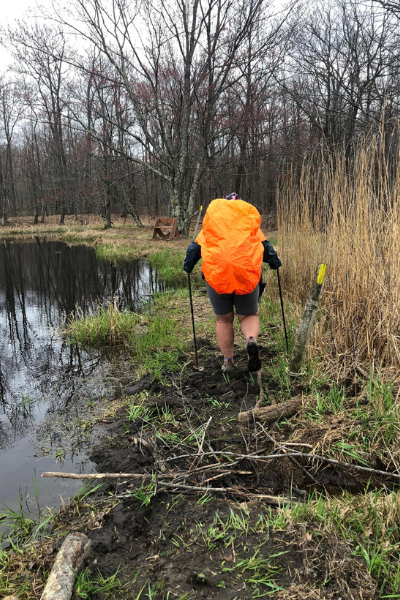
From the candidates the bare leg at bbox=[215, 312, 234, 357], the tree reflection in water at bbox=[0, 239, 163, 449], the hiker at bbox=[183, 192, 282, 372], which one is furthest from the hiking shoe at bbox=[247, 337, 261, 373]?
the tree reflection in water at bbox=[0, 239, 163, 449]

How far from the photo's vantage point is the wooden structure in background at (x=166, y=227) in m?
15.0

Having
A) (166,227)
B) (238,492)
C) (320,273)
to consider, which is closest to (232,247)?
(320,273)

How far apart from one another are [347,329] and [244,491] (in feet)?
5.42

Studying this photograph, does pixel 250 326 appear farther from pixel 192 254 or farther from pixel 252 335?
pixel 192 254

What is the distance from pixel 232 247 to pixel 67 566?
7.29 ft

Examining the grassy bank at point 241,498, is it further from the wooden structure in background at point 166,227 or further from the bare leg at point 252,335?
the wooden structure in background at point 166,227

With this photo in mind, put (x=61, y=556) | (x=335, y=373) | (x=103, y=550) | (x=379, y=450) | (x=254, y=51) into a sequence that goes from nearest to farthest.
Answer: (x=61, y=556)
(x=103, y=550)
(x=379, y=450)
(x=335, y=373)
(x=254, y=51)

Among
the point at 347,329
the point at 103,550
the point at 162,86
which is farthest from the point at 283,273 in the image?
the point at 162,86

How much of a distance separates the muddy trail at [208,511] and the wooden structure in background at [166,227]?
12260mm

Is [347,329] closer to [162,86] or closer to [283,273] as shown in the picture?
[283,273]

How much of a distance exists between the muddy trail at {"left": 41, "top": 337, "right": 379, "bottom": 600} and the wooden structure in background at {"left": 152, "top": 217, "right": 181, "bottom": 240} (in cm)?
1226

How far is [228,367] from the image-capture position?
3.76 meters

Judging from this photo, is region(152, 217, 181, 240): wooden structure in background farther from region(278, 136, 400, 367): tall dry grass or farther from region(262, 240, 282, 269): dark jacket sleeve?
region(262, 240, 282, 269): dark jacket sleeve

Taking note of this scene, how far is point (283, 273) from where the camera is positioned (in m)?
6.07
